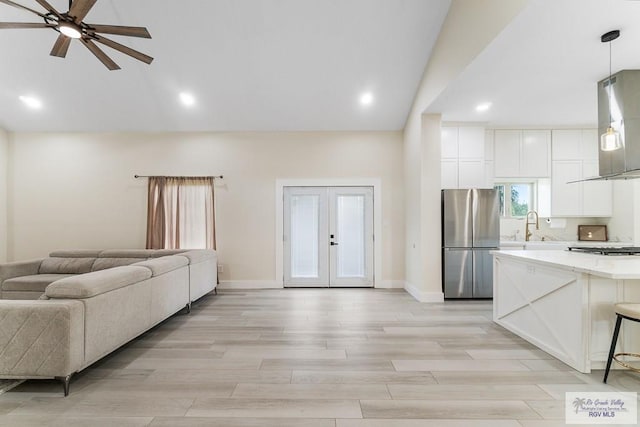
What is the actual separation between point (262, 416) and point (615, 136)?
3.82m

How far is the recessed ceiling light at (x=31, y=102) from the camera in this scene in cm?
518

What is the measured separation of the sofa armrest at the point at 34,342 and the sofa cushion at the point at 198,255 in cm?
218

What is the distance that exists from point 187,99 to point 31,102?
8.64ft

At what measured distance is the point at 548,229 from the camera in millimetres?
5781

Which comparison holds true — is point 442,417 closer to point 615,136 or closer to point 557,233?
point 615,136

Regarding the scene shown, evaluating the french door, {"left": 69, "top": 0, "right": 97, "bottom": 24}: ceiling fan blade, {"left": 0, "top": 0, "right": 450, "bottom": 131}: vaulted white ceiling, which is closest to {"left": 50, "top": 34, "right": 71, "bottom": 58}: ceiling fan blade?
{"left": 69, "top": 0, "right": 97, "bottom": 24}: ceiling fan blade

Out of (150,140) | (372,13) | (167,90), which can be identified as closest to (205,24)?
(167,90)

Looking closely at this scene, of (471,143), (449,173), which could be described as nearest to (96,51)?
(449,173)

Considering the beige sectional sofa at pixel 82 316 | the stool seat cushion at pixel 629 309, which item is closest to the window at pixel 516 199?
the stool seat cushion at pixel 629 309

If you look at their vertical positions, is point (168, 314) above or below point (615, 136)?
below

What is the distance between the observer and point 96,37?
9.35 feet

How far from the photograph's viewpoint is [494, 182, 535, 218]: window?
5.89 m

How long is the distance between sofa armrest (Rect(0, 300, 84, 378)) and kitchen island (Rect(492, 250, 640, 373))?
3992 mm

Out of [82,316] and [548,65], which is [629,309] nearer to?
[548,65]
